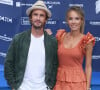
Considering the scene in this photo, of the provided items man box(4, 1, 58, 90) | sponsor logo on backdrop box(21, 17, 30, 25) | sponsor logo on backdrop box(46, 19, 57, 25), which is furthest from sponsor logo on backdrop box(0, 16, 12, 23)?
man box(4, 1, 58, 90)

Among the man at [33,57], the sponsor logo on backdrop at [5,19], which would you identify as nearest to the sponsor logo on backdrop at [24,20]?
the sponsor logo on backdrop at [5,19]

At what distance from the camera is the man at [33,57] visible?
7.63 ft

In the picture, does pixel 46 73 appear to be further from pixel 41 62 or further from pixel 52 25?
pixel 52 25

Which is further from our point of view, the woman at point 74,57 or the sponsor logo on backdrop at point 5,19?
the sponsor logo on backdrop at point 5,19

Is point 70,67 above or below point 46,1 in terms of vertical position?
below

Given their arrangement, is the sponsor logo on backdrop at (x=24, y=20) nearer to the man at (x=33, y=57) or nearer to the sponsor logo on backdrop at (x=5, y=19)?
the sponsor logo on backdrop at (x=5, y=19)

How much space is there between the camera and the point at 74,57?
2365 mm

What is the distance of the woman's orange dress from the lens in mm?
2363

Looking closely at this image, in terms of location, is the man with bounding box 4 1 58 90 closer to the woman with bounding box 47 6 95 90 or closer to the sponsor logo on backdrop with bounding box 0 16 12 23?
the woman with bounding box 47 6 95 90

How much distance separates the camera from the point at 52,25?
364cm

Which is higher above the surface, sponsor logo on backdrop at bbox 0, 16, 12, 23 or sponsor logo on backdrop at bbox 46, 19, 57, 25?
sponsor logo on backdrop at bbox 0, 16, 12, 23

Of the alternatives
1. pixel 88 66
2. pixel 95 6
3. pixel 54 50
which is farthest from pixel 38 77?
pixel 95 6

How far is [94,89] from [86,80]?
1061 mm

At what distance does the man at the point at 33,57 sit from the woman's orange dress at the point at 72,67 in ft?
0.20
